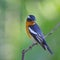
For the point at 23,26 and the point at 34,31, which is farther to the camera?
the point at 23,26

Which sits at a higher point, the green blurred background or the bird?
the bird

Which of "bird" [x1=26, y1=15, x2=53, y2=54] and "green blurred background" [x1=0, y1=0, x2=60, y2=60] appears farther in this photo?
"green blurred background" [x1=0, y1=0, x2=60, y2=60]

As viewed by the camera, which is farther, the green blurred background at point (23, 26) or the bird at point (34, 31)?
the green blurred background at point (23, 26)

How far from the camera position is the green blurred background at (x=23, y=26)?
2541 millimetres

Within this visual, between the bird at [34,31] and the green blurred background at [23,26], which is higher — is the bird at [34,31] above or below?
above

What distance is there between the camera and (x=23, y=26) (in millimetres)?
2732

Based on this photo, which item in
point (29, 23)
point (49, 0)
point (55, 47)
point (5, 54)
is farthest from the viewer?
point (5, 54)

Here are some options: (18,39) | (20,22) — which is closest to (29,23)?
(20,22)

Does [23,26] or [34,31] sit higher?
[34,31]

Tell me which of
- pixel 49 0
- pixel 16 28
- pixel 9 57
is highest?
pixel 49 0

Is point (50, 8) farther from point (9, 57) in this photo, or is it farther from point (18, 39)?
point (9, 57)

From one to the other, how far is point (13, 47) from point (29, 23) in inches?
38.7

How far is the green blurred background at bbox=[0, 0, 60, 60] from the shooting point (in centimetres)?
254

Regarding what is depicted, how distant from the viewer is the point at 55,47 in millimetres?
2645
